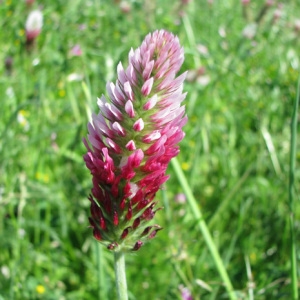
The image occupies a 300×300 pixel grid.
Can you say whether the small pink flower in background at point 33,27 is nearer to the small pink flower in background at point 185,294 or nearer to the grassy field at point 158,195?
the grassy field at point 158,195

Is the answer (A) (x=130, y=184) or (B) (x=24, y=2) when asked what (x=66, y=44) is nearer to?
(B) (x=24, y=2)

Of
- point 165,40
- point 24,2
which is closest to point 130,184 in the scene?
point 165,40

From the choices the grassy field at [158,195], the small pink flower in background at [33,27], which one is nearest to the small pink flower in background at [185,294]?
the grassy field at [158,195]

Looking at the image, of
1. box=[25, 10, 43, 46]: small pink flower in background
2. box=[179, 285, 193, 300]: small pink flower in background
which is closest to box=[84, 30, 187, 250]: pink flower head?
box=[179, 285, 193, 300]: small pink flower in background

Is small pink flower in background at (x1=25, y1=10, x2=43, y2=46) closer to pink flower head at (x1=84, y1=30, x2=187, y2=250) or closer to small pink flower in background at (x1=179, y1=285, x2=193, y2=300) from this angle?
small pink flower in background at (x1=179, y1=285, x2=193, y2=300)

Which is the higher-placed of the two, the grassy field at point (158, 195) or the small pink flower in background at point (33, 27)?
the small pink flower in background at point (33, 27)

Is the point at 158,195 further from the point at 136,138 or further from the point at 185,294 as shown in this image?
the point at 136,138

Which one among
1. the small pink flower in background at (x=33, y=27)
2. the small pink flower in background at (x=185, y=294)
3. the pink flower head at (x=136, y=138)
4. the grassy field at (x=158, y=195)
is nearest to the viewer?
the pink flower head at (x=136, y=138)
